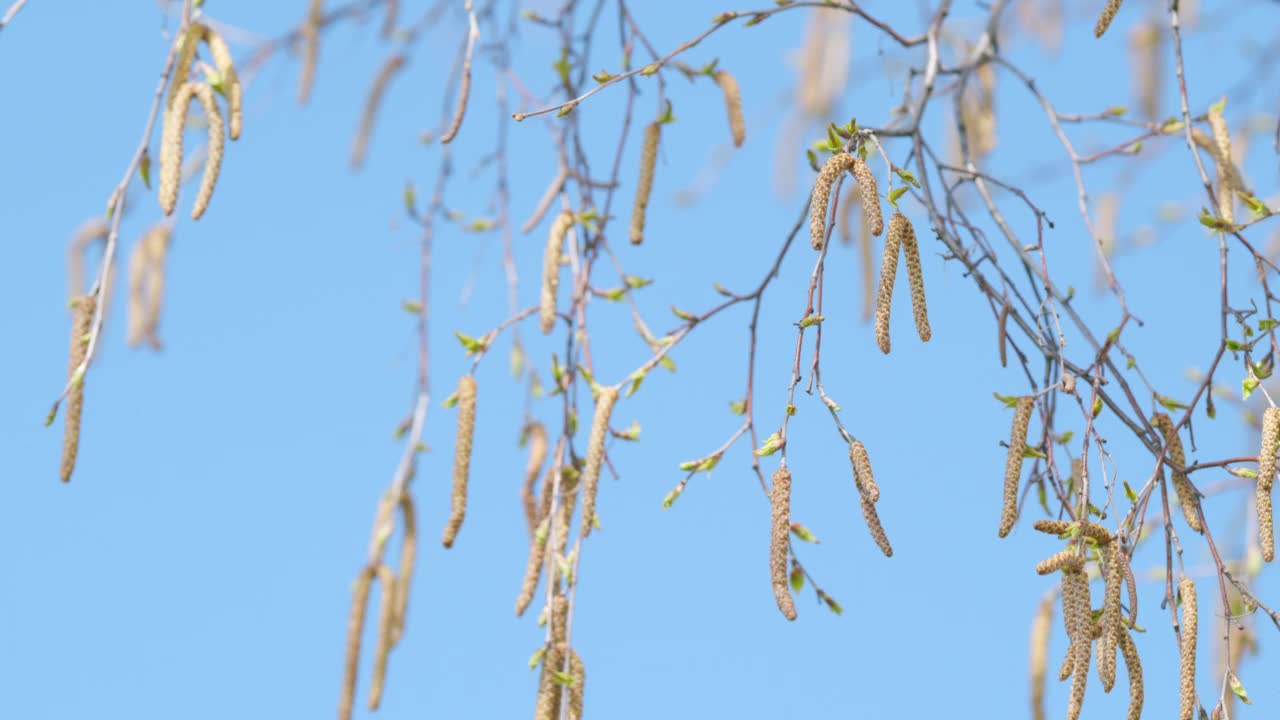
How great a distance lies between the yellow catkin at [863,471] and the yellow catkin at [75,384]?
121cm

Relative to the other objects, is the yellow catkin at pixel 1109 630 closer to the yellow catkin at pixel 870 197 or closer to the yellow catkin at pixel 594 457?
the yellow catkin at pixel 870 197

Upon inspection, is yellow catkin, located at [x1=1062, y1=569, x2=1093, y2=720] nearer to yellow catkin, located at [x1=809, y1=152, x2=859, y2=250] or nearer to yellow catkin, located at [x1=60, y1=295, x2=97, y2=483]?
yellow catkin, located at [x1=809, y1=152, x2=859, y2=250]

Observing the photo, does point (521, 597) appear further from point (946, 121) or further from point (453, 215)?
point (946, 121)

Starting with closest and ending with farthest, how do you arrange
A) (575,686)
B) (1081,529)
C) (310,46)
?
(1081,529), (575,686), (310,46)

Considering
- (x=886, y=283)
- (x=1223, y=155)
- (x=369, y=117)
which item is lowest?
(x=886, y=283)

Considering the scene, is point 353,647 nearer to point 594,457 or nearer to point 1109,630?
point 594,457

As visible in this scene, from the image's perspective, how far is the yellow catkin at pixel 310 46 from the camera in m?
3.54

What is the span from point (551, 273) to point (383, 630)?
72 cm

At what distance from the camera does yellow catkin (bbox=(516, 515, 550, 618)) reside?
2.33 metres

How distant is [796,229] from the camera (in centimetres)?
228

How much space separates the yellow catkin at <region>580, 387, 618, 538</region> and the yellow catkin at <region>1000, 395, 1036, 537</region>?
0.64 metres

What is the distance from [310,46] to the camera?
3609 mm

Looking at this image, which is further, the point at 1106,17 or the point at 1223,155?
the point at 1223,155

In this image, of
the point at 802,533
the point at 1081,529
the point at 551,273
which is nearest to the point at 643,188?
the point at 551,273
